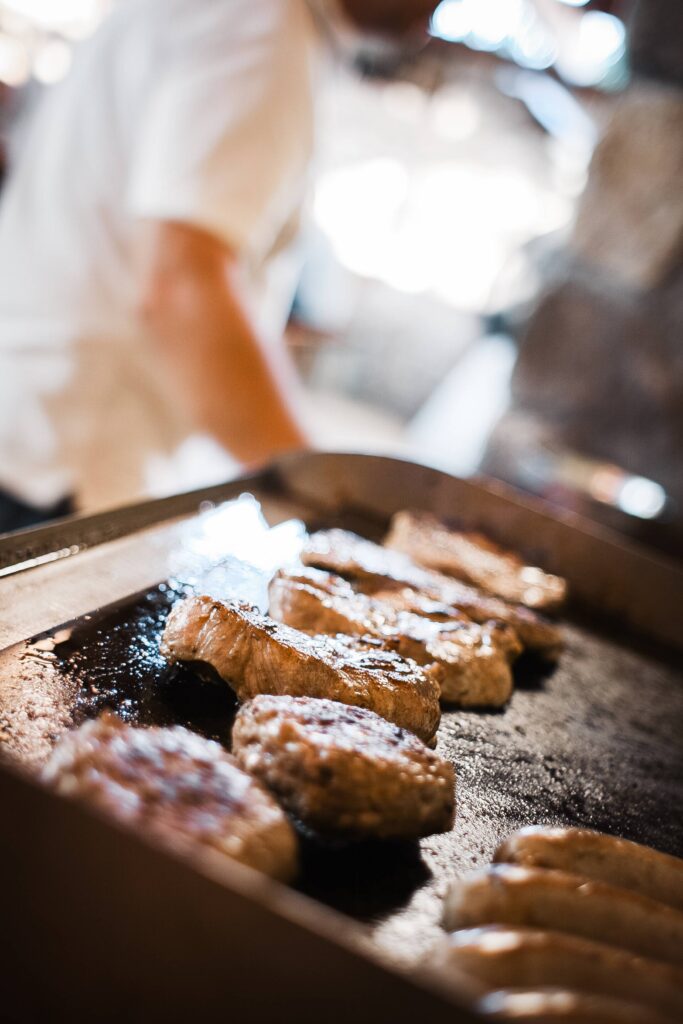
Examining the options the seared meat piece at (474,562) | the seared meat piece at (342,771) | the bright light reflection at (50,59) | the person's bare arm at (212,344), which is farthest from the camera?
the bright light reflection at (50,59)

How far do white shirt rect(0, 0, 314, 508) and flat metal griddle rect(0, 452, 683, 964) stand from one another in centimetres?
135

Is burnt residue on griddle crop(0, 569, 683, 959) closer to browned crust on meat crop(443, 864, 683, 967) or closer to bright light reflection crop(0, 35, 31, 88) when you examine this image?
browned crust on meat crop(443, 864, 683, 967)

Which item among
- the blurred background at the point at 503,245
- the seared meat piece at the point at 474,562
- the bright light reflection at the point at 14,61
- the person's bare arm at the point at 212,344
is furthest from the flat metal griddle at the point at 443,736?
the bright light reflection at the point at 14,61

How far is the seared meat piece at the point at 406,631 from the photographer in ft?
5.54

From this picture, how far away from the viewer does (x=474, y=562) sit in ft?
8.13

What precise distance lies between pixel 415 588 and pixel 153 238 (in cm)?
161

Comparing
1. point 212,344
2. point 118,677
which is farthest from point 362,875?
point 212,344

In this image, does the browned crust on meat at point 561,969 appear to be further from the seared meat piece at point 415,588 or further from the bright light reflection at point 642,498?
the bright light reflection at point 642,498

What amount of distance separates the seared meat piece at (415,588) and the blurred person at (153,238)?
0.77 meters

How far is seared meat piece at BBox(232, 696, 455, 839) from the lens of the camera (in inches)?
41.3

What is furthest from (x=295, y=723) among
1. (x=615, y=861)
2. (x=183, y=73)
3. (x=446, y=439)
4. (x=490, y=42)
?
(x=490, y=42)

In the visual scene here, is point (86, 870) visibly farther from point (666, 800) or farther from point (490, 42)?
point (490, 42)

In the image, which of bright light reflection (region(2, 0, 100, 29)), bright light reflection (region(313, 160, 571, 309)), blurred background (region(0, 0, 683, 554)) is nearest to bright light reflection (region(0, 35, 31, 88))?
blurred background (region(0, 0, 683, 554))

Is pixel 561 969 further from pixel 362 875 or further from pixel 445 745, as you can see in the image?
pixel 445 745
